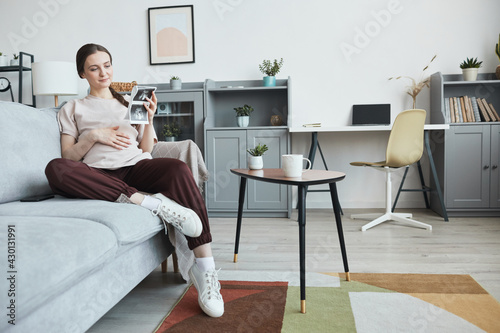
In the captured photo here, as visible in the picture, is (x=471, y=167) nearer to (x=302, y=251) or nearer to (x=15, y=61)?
(x=302, y=251)

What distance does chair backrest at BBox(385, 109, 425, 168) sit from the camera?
3.09 meters

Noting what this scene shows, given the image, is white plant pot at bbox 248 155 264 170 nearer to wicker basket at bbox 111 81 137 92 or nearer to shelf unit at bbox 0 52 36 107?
wicker basket at bbox 111 81 137 92

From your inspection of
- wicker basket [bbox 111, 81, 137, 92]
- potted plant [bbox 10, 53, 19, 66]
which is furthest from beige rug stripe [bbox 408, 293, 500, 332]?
potted plant [bbox 10, 53, 19, 66]

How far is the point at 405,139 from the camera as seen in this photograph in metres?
3.12

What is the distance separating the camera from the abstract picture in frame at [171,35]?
4133 mm

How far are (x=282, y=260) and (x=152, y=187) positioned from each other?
36.0 inches

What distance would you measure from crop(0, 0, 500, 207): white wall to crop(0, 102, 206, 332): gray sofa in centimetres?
239

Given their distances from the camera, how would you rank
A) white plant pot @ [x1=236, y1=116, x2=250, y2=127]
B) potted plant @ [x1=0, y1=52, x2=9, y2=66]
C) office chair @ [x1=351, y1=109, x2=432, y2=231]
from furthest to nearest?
potted plant @ [x1=0, y1=52, x2=9, y2=66] < white plant pot @ [x1=236, y1=116, x2=250, y2=127] < office chair @ [x1=351, y1=109, x2=432, y2=231]

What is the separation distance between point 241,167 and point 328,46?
1.45m

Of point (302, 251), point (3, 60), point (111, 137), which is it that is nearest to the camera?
point (302, 251)

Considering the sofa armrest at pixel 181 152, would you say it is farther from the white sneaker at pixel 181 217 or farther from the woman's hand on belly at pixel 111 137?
the white sneaker at pixel 181 217

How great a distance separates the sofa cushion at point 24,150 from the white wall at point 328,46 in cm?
237

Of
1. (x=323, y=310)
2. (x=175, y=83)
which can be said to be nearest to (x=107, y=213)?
(x=323, y=310)

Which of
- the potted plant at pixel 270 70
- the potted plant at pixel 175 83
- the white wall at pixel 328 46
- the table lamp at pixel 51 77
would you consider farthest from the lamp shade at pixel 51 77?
the potted plant at pixel 270 70
